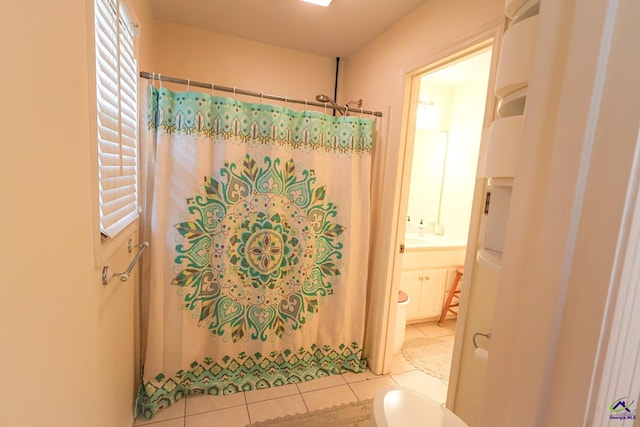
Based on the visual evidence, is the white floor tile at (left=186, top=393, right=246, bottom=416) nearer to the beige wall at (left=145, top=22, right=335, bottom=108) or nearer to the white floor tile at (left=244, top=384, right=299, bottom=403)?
the white floor tile at (left=244, top=384, right=299, bottom=403)

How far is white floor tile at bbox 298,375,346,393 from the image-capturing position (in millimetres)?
1991

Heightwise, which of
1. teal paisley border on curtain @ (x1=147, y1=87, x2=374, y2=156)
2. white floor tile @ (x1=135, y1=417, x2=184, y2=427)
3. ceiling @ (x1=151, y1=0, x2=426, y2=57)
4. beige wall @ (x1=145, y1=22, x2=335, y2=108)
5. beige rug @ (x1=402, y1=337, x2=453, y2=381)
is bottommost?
beige rug @ (x1=402, y1=337, x2=453, y2=381)

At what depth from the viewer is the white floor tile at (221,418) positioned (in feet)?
5.44

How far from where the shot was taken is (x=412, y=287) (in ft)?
9.00

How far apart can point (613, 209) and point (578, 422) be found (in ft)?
0.72

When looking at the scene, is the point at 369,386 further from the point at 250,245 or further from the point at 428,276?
the point at 250,245

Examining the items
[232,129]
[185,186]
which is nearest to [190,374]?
[185,186]

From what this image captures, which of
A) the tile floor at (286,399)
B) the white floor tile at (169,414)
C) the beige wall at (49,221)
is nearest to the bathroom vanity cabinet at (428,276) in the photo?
the tile floor at (286,399)

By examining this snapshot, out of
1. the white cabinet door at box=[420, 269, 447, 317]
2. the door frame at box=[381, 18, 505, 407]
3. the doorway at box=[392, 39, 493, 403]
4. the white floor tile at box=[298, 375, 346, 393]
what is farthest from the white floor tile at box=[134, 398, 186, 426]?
the white cabinet door at box=[420, 269, 447, 317]

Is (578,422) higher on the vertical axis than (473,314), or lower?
higher

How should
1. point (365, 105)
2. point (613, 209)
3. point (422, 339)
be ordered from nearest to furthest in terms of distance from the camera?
point (613, 209) < point (365, 105) < point (422, 339)

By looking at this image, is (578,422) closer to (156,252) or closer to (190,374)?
(156,252)

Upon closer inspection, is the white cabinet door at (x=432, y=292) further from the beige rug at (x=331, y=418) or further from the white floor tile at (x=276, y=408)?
the white floor tile at (x=276, y=408)

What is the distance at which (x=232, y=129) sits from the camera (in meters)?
1.79
